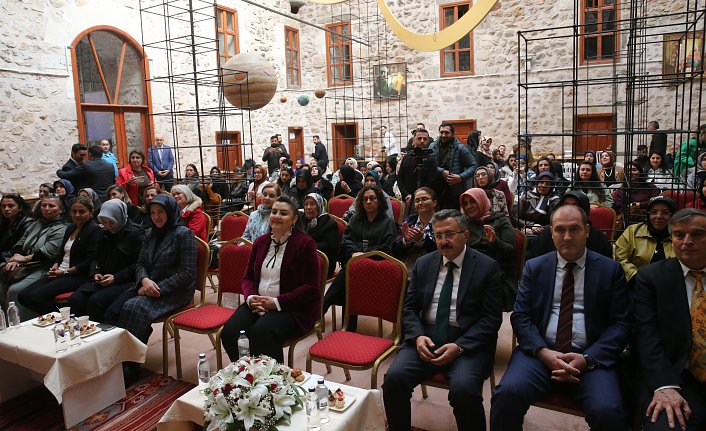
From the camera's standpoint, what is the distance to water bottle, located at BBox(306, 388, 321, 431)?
199 cm

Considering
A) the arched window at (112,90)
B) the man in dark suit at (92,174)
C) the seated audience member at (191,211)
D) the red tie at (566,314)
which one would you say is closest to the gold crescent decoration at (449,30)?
the red tie at (566,314)

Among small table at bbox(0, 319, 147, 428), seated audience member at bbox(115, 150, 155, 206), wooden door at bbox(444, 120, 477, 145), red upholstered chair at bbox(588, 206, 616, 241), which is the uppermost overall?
wooden door at bbox(444, 120, 477, 145)

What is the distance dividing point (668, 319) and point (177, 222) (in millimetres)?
3086

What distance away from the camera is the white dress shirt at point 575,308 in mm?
2373

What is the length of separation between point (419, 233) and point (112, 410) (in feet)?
7.68

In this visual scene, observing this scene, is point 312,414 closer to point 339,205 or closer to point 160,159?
point 339,205

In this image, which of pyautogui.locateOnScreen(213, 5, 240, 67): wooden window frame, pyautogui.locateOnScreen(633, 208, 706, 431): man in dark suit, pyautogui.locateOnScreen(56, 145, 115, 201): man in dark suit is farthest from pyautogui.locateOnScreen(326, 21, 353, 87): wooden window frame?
pyautogui.locateOnScreen(633, 208, 706, 431): man in dark suit

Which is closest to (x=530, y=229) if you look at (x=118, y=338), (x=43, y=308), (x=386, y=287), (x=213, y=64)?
(x=386, y=287)

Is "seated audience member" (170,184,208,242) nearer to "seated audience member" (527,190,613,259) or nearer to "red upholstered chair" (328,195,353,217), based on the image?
"red upholstered chair" (328,195,353,217)

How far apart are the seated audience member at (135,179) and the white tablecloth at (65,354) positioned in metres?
4.55

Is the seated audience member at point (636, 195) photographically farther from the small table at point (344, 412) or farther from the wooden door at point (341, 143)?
the wooden door at point (341, 143)

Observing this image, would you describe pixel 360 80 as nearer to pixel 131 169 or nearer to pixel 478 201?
pixel 131 169

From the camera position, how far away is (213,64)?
11.0m

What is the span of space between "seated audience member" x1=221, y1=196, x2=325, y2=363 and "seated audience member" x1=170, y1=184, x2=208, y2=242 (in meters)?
1.63
